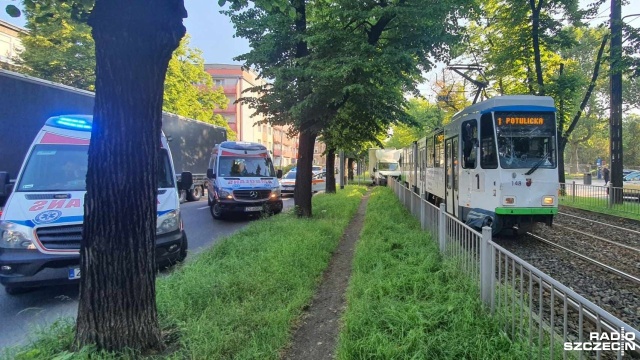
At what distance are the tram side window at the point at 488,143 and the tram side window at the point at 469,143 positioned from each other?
0.17m

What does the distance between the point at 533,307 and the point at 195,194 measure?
58.8 ft

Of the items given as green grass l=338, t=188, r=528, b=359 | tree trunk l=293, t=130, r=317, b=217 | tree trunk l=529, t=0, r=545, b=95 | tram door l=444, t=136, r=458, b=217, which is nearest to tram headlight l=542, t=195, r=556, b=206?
tram door l=444, t=136, r=458, b=217

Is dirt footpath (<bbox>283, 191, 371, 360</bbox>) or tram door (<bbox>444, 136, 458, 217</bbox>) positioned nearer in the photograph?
dirt footpath (<bbox>283, 191, 371, 360</bbox>)

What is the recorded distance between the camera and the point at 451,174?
1048cm

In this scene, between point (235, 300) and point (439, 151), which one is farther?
point (439, 151)

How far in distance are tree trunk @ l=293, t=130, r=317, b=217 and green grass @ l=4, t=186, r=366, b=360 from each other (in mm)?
3899

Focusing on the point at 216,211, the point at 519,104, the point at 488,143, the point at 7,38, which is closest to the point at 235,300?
the point at 488,143

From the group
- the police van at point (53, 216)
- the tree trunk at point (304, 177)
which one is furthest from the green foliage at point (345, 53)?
the police van at point (53, 216)

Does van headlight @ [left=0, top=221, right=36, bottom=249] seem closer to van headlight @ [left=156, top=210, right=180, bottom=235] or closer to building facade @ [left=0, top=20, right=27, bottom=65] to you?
van headlight @ [left=156, top=210, right=180, bottom=235]

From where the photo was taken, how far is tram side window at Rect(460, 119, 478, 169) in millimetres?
8508

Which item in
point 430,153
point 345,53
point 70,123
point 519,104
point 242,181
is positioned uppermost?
point 345,53

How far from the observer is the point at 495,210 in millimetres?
7941

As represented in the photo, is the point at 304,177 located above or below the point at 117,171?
below

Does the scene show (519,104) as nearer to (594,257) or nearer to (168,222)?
(594,257)
